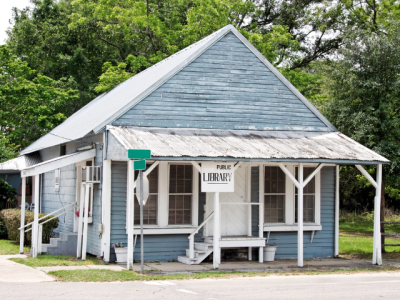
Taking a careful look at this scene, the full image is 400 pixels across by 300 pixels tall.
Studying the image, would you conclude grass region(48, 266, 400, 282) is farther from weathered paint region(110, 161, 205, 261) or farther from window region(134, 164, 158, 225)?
window region(134, 164, 158, 225)

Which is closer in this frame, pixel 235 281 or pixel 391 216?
pixel 235 281

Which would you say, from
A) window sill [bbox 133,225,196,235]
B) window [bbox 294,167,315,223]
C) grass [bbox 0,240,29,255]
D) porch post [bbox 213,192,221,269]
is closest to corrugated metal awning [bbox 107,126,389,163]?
porch post [bbox 213,192,221,269]

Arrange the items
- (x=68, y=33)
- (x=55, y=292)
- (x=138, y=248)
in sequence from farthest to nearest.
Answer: (x=68, y=33) < (x=138, y=248) < (x=55, y=292)

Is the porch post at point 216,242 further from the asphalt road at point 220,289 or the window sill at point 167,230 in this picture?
the window sill at point 167,230

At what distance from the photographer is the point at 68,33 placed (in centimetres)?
3531

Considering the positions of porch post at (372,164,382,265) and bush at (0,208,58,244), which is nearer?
porch post at (372,164,382,265)

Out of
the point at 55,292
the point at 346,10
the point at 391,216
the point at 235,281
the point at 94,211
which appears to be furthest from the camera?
the point at 346,10

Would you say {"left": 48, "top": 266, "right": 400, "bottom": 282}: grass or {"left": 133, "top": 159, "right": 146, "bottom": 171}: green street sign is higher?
{"left": 133, "top": 159, "right": 146, "bottom": 171}: green street sign

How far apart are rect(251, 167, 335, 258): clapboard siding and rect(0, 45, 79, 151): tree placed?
15.3 m

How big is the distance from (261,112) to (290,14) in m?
21.2

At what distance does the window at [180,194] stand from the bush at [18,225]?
13.3 ft

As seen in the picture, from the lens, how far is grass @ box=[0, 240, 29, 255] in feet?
53.1

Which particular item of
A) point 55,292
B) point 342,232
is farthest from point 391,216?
point 55,292

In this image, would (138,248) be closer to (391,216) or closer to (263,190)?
(263,190)
